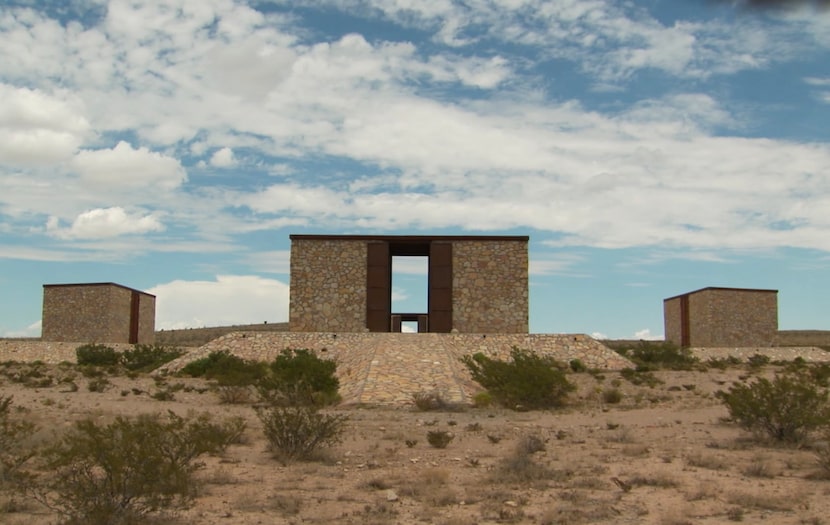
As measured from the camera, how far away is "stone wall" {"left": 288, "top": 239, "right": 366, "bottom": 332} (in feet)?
115

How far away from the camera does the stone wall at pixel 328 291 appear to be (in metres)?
35.0

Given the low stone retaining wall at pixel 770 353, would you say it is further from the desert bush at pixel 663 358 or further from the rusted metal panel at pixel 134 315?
the rusted metal panel at pixel 134 315

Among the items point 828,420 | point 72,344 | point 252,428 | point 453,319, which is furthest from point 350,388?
point 72,344

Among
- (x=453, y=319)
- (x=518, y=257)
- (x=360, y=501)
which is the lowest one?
(x=360, y=501)

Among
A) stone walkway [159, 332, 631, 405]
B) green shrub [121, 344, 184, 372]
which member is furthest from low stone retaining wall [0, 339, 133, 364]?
stone walkway [159, 332, 631, 405]

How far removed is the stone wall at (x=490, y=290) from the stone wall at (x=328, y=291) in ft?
13.9

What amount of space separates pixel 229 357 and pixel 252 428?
14532 mm

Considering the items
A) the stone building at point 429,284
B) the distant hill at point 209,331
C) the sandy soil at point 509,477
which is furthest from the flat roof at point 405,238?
the distant hill at point 209,331

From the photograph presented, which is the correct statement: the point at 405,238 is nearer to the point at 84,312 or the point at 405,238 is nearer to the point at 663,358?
the point at 663,358

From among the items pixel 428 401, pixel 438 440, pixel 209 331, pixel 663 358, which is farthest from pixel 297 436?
pixel 209 331

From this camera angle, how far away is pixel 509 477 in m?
11.4

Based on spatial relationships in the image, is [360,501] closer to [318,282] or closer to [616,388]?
[616,388]

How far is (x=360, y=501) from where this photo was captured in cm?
1031

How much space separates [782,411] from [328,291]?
22.7 metres
